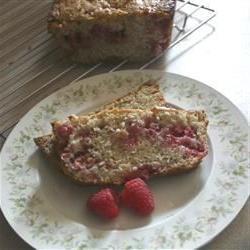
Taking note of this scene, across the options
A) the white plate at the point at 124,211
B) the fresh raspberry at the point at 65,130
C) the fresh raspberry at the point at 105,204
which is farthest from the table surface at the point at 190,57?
the fresh raspberry at the point at 105,204

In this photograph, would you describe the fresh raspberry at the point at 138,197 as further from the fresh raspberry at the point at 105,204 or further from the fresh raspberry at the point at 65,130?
the fresh raspberry at the point at 65,130

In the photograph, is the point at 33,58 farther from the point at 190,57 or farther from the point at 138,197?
the point at 138,197

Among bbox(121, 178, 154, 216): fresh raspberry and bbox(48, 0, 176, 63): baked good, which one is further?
bbox(48, 0, 176, 63): baked good

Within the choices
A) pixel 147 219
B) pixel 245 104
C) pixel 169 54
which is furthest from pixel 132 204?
pixel 169 54

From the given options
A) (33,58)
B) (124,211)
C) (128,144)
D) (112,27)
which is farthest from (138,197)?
(33,58)

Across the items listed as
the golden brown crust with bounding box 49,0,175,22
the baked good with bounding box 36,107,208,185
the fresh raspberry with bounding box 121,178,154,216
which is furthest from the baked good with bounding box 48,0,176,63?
the fresh raspberry with bounding box 121,178,154,216

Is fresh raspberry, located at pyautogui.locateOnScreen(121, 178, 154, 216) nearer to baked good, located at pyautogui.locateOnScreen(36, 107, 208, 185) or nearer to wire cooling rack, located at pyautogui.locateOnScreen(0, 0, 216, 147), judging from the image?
baked good, located at pyautogui.locateOnScreen(36, 107, 208, 185)
